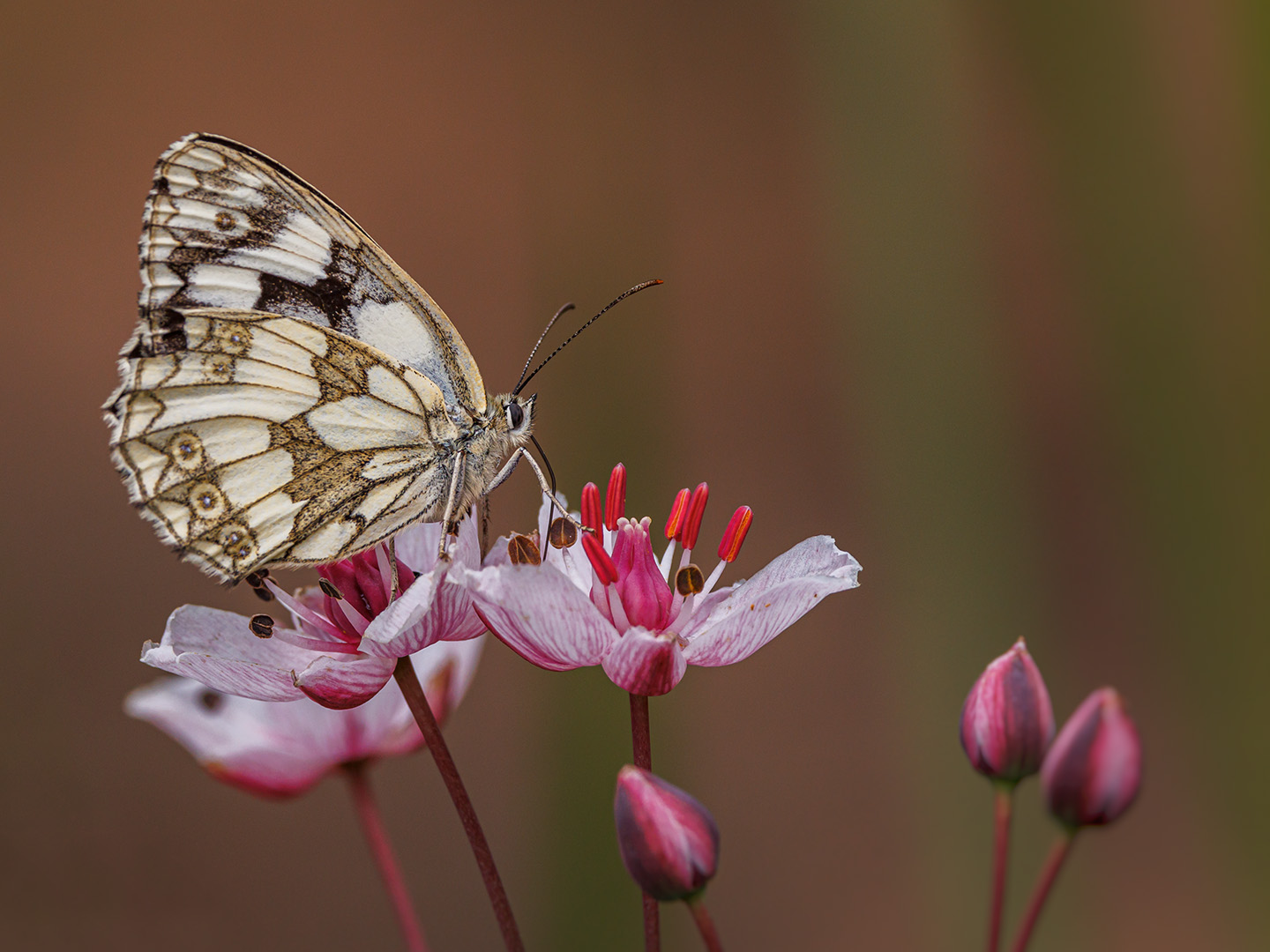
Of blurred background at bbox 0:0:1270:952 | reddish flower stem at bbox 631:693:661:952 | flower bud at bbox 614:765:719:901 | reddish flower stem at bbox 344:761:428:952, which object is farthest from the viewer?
blurred background at bbox 0:0:1270:952

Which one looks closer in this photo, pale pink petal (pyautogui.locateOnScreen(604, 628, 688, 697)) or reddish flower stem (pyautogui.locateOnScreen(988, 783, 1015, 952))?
reddish flower stem (pyautogui.locateOnScreen(988, 783, 1015, 952))

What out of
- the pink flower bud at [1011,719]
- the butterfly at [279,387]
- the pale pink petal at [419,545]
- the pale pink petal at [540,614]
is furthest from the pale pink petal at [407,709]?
the pink flower bud at [1011,719]

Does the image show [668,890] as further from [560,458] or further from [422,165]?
[422,165]

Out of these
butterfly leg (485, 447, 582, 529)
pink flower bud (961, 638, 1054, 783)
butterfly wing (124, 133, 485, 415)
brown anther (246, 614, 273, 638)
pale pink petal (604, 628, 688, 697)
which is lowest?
pink flower bud (961, 638, 1054, 783)

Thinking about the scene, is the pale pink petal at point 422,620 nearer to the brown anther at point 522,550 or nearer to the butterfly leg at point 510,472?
the brown anther at point 522,550

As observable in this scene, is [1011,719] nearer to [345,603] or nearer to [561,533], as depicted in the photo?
[561,533]

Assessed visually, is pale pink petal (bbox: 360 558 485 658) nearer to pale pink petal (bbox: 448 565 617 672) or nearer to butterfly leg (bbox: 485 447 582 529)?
pale pink petal (bbox: 448 565 617 672)

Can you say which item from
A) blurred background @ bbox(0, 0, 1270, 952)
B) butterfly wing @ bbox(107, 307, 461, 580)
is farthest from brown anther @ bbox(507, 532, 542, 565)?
blurred background @ bbox(0, 0, 1270, 952)
